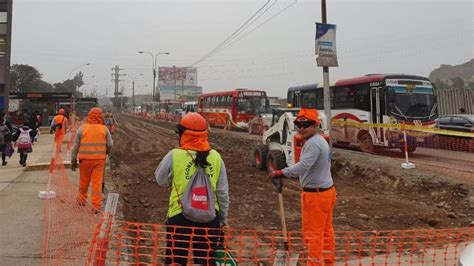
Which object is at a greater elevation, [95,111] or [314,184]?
[95,111]

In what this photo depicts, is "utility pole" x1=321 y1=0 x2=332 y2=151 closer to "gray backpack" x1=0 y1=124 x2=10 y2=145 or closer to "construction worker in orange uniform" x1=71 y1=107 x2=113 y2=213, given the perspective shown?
"construction worker in orange uniform" x1=71 y1=107 x2=113 y2=213

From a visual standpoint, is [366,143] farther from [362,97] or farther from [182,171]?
[182,171]

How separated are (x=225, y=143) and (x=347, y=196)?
13.9 meters

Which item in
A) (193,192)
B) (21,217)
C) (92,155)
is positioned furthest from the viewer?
(92,155)

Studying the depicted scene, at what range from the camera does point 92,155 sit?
Result: 7051 mm

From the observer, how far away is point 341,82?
61.7ft

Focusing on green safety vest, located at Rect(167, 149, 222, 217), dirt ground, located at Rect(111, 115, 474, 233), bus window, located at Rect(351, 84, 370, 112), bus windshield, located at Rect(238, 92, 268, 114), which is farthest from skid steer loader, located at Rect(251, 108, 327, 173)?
bus windshield, located at Rect(238, 92, 268, 114)

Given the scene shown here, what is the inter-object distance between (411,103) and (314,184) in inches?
501

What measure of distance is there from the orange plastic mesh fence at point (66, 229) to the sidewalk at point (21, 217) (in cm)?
11

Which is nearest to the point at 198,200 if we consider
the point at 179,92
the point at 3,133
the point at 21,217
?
the point at 21,217

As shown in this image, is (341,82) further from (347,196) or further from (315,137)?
(315,137)

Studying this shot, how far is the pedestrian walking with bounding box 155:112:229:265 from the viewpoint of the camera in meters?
3.54

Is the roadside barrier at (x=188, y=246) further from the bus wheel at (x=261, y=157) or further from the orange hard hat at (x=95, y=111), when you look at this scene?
the bus wheel at (x=261, y=157)

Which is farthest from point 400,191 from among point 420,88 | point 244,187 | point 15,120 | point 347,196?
point 15,120
